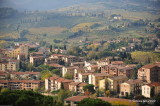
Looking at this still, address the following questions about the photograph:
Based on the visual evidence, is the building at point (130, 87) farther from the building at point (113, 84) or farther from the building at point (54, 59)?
the building at point (54, 59)

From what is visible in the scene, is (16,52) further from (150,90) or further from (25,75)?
(150,90)

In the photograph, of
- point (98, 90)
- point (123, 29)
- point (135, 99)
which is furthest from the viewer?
point (123, 29)

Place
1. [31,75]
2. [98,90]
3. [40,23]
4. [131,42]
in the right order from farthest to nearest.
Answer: [40,23]
[131,42]
[31,75]
[98,90]

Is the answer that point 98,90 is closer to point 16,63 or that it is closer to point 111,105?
point 111,105

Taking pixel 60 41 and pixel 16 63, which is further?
pixel 60 41

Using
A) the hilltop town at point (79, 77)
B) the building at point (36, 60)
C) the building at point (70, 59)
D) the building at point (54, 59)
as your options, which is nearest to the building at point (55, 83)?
the hilltop town at point (79, 77)

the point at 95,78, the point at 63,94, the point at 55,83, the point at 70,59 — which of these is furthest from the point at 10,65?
the point at 63,94

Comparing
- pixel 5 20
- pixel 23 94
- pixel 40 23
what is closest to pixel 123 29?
pixel 40 23
